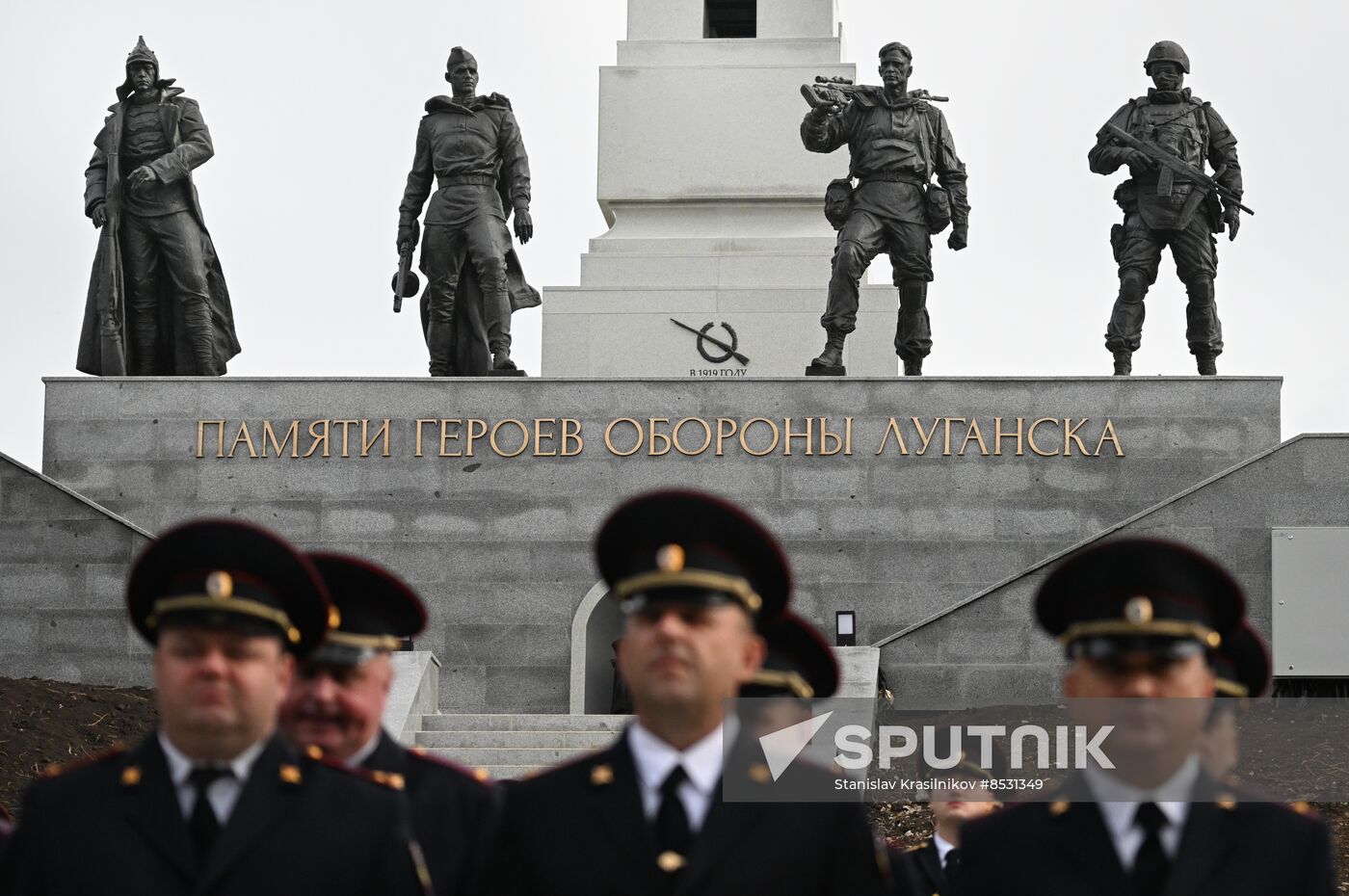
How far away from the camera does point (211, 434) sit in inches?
800

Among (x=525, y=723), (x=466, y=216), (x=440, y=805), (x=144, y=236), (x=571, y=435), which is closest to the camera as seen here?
(x=440, y=805)

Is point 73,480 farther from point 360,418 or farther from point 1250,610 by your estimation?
point 1250,610

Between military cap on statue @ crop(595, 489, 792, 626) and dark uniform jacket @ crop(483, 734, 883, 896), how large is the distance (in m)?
0.32

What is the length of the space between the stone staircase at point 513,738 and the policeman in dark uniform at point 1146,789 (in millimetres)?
9979

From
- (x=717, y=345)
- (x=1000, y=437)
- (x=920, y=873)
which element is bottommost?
(x=920, y=873)

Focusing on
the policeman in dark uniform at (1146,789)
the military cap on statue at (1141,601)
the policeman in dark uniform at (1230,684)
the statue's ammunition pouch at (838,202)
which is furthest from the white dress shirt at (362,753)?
the statue's ammunition pouch at (838,202)

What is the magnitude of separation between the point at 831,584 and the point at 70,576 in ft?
18.6

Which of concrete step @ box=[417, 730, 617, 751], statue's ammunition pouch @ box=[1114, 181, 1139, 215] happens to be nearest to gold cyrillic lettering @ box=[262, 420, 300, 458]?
concrete step @ box=[417, 730, 617, 751]

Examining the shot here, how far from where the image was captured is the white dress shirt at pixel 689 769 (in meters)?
5.16

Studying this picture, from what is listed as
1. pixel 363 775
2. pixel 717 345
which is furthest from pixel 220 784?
pixel 717 345

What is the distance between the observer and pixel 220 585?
17.7 feet

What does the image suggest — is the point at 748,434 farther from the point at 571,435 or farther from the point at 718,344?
the point at 718,344

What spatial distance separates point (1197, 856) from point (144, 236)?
17027 mm
